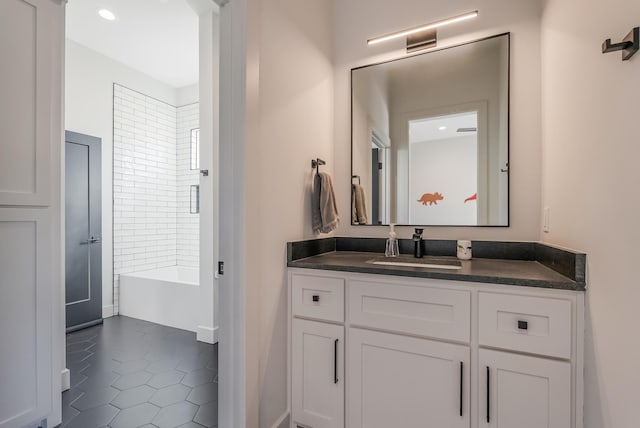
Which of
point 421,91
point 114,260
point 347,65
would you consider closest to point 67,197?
point 114,260

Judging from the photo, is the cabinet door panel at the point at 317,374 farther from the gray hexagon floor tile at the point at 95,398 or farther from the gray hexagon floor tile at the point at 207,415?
the gray hexagon floor tile at the point at 95,398

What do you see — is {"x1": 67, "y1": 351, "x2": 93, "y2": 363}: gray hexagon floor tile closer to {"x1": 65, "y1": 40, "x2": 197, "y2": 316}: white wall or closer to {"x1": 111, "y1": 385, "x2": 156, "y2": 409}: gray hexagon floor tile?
{"x1": 111, "y1": 385, "x2": 156, "y2": 409}: gray hexagon floor tile

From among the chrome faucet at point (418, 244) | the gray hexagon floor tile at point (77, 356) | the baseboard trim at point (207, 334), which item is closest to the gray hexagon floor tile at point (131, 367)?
the gray hexagon floor tile at point (77, 356)

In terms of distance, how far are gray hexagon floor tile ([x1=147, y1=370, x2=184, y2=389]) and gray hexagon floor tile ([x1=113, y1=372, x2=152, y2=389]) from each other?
0.16 feet

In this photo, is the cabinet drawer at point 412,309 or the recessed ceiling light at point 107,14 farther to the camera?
the recessed ceiling light at point 107,14

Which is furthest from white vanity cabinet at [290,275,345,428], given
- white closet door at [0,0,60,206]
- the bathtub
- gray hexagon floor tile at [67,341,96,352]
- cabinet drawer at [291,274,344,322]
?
gray hexagon floor tile at [67,341,96,352]

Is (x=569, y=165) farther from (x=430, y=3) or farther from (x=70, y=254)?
(x=70, y=254)

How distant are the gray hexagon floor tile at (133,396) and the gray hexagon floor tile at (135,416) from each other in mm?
52

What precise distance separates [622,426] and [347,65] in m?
2.20

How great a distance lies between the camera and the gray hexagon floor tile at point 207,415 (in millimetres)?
1680

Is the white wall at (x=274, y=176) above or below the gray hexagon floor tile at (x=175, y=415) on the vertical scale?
above

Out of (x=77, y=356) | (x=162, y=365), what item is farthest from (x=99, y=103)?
(x=162, y=365)

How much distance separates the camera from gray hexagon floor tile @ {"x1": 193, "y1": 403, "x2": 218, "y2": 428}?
1.68 m

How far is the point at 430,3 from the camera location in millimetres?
1880
